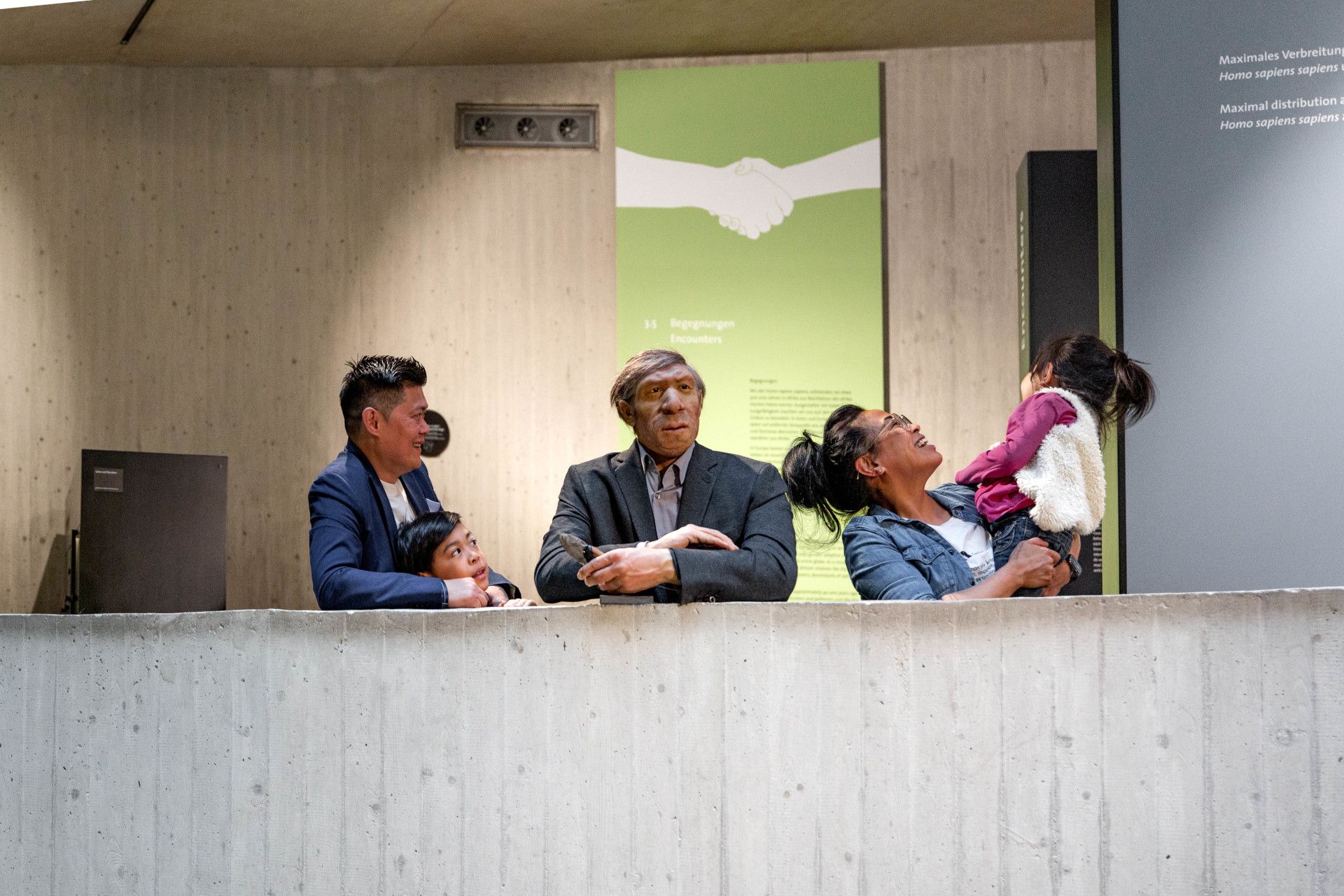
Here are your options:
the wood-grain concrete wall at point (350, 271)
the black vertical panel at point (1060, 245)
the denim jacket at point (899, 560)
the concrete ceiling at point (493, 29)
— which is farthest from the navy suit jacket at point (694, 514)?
the concrete ceiling at point (493, 29)

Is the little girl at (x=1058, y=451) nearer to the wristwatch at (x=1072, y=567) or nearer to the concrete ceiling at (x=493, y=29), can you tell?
the wristwatch at (x=1072, y=567)

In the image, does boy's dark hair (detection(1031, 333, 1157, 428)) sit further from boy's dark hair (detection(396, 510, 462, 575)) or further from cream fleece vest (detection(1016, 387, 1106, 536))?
boy's dark hair (detection(396, 510, 462, 575))

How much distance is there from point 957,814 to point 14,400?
6083mm

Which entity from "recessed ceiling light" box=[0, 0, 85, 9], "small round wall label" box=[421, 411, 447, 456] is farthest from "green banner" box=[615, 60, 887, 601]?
"recessed ceiling light" box=[0, 0, 85, 9]

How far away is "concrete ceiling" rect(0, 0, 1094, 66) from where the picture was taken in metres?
5.98

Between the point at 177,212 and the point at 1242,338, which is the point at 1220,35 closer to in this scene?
the point at 1242,338

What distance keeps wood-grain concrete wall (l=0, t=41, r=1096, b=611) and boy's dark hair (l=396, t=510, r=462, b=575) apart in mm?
3561

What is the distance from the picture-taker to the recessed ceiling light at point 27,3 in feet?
18.3

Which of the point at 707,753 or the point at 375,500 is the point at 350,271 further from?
the point at 707,753

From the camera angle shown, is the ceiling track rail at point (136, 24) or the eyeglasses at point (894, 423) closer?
the eyeglasses at point (894, 423)

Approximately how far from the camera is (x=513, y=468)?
6.65 meters

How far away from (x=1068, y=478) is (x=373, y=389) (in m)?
1.86

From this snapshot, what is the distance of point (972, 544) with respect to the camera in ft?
9.61

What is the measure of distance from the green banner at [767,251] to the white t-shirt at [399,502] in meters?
3.30
